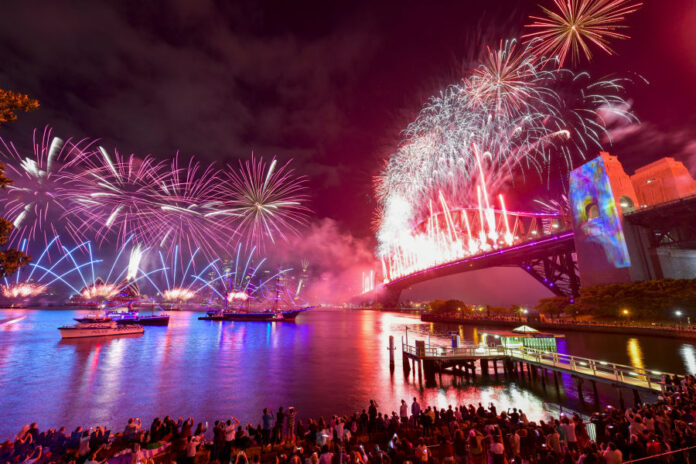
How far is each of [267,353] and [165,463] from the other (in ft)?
117

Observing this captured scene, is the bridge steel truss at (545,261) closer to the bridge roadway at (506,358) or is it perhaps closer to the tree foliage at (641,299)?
the tree foliage at (641,299)

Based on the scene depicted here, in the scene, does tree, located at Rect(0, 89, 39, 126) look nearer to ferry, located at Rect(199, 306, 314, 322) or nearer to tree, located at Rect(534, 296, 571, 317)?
tree, located at Rect(534, 296, 571, 317)

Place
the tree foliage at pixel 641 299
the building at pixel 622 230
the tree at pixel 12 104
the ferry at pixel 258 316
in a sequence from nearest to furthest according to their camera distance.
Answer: the tree at pixel 12 104 < the tree foliage at pixel 641 299 < the building at pixel 622 230 < the ferry at pixel 258 316

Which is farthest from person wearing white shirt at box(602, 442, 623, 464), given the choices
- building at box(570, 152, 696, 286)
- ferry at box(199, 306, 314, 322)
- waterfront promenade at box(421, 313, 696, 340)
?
ferry at box(199, 306, 314, 322)

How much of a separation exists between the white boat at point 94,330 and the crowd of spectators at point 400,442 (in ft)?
198

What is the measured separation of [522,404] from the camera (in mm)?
20812

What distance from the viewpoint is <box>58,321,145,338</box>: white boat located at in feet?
190

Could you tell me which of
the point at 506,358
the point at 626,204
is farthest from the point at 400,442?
the point at 626,204

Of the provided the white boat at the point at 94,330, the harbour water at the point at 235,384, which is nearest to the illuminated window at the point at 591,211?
the harbour water at the point at 235,384

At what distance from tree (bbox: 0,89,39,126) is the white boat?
198ft

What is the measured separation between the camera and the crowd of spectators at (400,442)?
8.98 m

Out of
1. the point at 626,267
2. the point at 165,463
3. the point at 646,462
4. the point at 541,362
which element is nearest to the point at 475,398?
the point at 541,362

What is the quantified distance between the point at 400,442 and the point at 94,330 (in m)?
73.3

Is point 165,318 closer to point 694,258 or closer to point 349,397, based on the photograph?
point 349,397
